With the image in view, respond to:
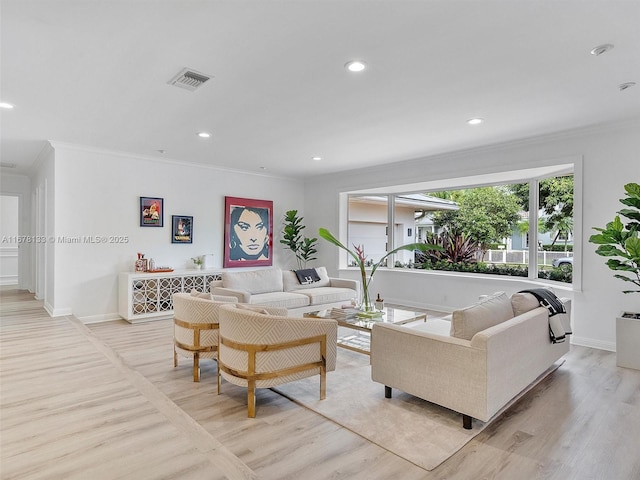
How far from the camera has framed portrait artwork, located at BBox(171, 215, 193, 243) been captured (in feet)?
20.7

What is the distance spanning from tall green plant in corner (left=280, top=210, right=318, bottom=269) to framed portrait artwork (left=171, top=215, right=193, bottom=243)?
6.46 feet

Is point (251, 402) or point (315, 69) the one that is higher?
point (315, 69)

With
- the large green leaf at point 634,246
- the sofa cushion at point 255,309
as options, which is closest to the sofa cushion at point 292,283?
the sofa cushion at point 255,309

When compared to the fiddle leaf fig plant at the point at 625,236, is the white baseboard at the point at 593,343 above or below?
below

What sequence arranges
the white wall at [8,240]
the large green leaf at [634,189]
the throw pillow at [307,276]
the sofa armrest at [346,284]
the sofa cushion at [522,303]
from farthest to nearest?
the white wall at [8,240]
the sofa armrest at [346,284]
the throw pillow at [307,276]
the large green leaf at [634,189]
the sofa cushion at [522,303]

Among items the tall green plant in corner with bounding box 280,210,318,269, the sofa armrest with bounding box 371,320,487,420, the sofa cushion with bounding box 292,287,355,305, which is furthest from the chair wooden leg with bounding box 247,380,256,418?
the tall green plant in corner with bounding box 280,210,318,269

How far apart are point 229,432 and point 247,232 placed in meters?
5.16

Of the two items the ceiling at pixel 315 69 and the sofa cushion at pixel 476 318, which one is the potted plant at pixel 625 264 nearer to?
the ceiling at pixel 315 69

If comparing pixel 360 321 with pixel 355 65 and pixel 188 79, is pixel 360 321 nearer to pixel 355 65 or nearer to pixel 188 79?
pixel 355 65

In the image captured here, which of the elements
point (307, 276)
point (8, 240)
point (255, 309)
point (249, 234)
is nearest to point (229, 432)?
point (255, 309)

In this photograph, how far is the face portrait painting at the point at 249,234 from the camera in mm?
7066

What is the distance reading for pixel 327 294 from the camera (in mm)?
5785

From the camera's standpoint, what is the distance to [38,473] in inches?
74.9

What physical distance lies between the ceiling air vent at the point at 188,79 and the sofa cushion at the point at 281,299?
9.43 ft
